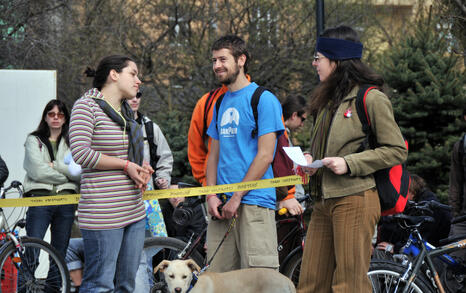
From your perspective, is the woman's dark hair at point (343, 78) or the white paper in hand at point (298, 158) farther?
the woman's dark hair at point (343, 78)

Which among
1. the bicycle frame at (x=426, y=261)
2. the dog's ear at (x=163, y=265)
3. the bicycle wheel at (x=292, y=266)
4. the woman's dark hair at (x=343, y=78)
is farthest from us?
the bicycle wheel at (x=292, y=266)

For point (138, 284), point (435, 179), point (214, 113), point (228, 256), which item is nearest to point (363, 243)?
point (228, 256)

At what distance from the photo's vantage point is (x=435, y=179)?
999 centimetres

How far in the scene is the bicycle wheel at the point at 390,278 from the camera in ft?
16.4

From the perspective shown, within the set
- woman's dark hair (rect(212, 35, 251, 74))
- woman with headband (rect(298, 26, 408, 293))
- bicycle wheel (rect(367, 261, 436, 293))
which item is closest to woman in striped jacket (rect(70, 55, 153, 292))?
woman's dark hair (rect(212, 35, 251, 74))

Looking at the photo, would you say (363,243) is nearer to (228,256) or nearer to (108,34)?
(228,256)

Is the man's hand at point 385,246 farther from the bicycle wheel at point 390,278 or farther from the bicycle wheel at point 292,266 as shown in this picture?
the bicycle wheel at point 390,278

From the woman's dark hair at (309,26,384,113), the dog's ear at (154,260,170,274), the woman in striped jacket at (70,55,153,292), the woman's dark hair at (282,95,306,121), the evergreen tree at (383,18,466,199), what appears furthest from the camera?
the evergreen tree at (383,18,466,199)

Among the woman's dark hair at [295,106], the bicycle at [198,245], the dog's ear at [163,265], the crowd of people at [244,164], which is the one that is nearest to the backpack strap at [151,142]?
the bicycle at [198,245]

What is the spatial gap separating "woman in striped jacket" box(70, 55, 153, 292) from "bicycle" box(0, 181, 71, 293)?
1998 millimetres

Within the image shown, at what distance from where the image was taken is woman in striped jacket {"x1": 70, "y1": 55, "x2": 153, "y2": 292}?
4156 millimetres

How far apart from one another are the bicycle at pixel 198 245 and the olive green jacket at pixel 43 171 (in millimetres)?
1029

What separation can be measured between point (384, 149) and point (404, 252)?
7.41ft

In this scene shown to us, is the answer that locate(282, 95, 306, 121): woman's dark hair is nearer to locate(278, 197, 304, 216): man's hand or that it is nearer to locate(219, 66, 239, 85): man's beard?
locate(278, 197, 304, 216): man's hand
